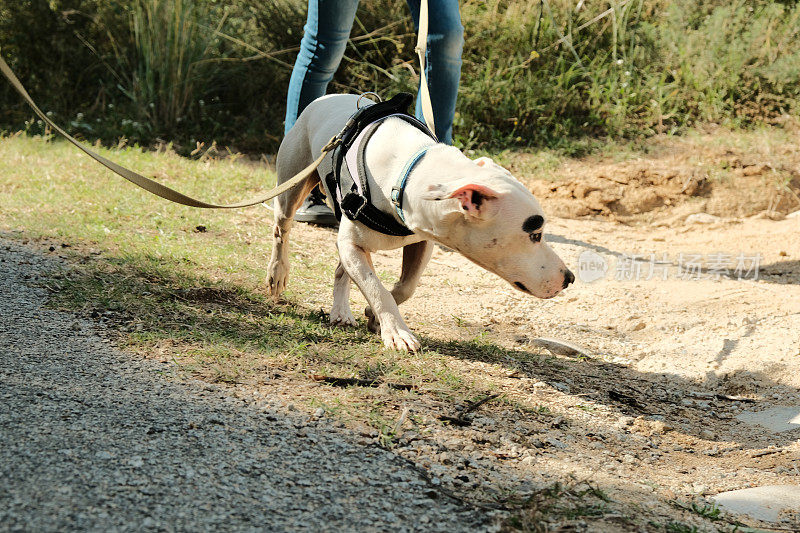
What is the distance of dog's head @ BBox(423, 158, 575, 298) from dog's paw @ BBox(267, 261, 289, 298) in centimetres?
114

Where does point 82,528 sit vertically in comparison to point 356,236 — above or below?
below

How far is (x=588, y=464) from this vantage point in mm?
2430

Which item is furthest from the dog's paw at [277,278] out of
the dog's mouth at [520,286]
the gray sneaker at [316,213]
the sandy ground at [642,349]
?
the gray sneaker at [316,213]

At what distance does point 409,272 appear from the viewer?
11.4 ft

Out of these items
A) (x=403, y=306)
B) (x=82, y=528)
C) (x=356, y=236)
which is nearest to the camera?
(x=82, y=528)

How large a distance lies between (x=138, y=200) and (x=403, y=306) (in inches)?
85.0

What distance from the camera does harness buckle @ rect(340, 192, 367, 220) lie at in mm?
3039

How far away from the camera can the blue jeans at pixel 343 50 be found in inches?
167

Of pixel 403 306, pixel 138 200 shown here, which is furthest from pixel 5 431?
pixel 138 200

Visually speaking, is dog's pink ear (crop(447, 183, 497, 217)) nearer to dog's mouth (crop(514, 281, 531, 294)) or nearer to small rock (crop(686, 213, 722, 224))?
dog's mouth (crop(514, 281, 531, 294))

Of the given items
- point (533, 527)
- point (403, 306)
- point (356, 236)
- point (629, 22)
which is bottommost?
point (403, 306)

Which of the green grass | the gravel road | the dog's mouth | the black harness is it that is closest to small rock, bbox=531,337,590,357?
the green grass

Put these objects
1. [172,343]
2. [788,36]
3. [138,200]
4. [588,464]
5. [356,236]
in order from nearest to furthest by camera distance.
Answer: [588,464], [172,343], [356,236], [138,200], [788,36]

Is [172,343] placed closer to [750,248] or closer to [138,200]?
[138,200]
